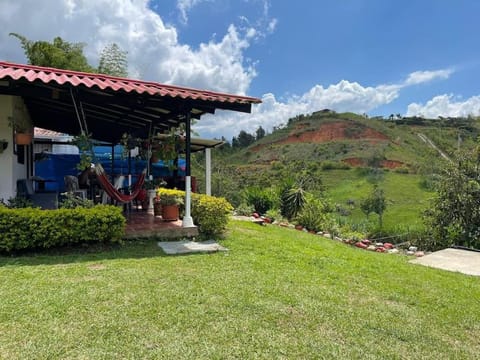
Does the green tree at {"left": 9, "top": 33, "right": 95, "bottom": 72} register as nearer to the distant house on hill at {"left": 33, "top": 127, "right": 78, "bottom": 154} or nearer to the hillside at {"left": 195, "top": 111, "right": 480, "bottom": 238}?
the distant house on hill at {"left": 33, "top": 127, "right": 78, "bottom": 154}

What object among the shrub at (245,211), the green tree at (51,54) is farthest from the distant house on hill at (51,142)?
the shrub at (245,211)

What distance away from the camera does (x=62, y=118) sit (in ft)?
31.6

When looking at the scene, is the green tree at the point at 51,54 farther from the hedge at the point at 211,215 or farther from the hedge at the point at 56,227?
the hedge at the point at 56,227

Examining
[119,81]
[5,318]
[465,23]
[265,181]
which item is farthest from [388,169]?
[5,318]

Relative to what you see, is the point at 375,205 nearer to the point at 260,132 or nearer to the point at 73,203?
the point at 73,203

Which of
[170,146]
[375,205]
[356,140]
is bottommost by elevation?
[375,205]

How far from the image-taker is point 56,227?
512cm

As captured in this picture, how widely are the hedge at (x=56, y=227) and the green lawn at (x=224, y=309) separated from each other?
0.76 feet

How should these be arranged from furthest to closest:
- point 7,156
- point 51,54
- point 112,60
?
point 112,60 → point 51,54 → point 7,156

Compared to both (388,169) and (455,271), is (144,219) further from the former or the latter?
(388,169)

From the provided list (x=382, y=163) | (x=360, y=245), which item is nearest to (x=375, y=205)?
(x=360, y=245)

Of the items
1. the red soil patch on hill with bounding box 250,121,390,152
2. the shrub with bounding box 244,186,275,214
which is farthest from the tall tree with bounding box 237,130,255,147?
the shrub with bounding box 244,186,275,214

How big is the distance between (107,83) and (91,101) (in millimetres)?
886

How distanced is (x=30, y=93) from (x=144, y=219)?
320cm
